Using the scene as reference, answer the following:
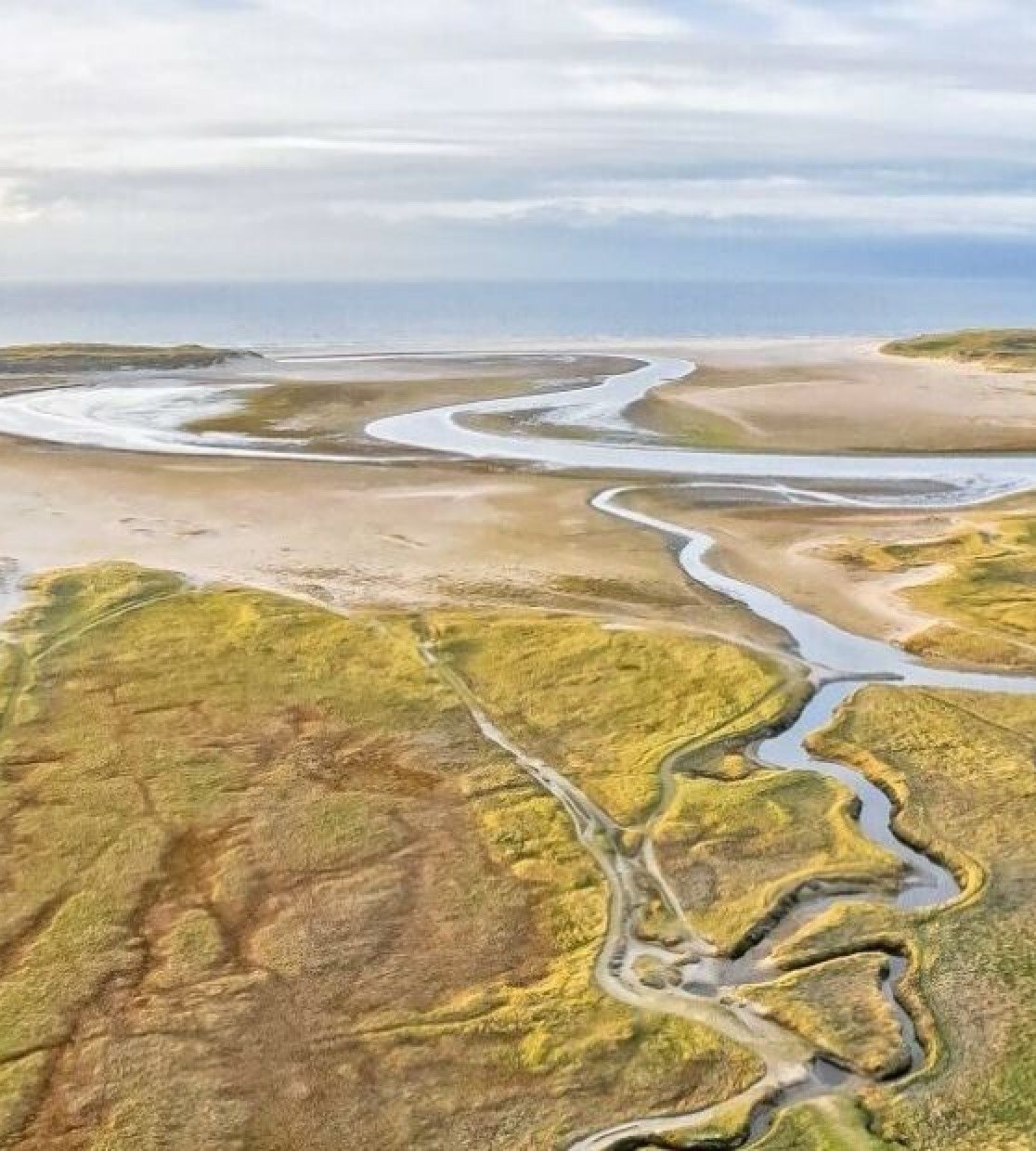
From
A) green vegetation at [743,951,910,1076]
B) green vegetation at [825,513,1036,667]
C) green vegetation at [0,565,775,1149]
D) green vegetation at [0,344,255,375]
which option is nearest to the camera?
green vegetation at [0,565,775,1149]

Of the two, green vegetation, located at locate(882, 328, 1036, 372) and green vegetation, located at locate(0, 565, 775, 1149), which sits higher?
green vegetation, located at locate(882, 328, 1036, 372)

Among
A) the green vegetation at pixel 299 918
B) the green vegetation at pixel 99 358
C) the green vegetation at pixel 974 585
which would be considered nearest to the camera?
the green vegetation at pixel 299 918

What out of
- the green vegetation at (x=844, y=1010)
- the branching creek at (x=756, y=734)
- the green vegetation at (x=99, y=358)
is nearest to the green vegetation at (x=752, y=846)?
the branching creek at (x=756, y=734)

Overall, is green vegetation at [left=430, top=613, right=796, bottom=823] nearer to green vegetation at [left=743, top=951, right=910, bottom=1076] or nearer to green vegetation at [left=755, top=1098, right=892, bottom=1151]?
green vegetation at [left=743, top=951, right=910, bottom=1076]

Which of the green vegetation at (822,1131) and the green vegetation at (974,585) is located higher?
the green vegetation at (974,585)

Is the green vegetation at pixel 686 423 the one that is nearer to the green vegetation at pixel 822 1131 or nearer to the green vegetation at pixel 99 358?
the green vegetation at pixel 99 358

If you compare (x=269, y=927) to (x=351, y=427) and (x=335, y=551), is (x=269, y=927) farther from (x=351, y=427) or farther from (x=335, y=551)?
(x=351, y=427)

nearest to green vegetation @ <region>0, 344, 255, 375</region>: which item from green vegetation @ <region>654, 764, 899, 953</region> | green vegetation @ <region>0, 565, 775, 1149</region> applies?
green vegetation @ <region>0, 565, 775, 1149</region>
